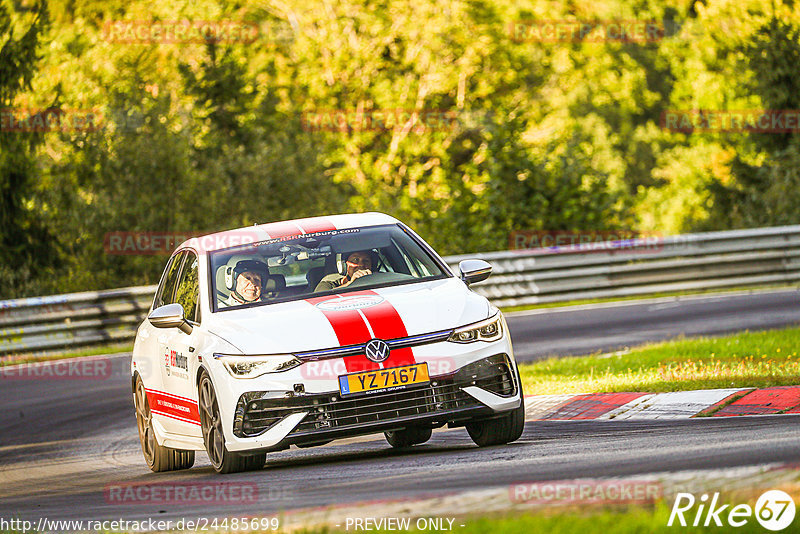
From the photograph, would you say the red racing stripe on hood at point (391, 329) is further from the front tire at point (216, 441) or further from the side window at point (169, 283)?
the side window at point (169, 283)

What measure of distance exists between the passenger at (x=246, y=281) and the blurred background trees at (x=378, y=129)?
1727 centimetres

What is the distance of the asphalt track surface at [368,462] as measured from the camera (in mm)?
6609

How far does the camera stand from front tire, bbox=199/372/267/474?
8.26 metres

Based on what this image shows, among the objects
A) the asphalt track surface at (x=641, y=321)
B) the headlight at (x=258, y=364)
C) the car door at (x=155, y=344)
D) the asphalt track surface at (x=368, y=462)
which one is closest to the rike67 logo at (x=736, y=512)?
the asphalt track surface at (x=368, y=462)

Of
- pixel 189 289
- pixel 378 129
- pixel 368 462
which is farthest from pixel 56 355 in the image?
pixel 378 129

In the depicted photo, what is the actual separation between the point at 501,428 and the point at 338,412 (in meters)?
1.27

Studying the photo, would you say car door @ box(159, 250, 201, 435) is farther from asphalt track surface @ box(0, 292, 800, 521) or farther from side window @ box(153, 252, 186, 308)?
asphalt track surface @ box(0, 292, 800, 521)

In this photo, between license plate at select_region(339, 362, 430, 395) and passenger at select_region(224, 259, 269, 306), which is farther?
passenger at select_region(224, 259, 269, 306)

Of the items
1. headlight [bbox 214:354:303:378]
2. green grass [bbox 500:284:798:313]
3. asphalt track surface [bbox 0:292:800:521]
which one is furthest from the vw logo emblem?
green grass [bbox 500:284:798:313]

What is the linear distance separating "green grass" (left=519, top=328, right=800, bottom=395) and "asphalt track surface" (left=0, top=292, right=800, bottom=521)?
150cm

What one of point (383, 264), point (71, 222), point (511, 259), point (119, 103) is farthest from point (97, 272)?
point (383, 264)

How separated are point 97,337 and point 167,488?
40.5ft

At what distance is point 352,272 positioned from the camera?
924 cm

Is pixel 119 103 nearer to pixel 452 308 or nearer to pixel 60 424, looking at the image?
pixel 60 424
